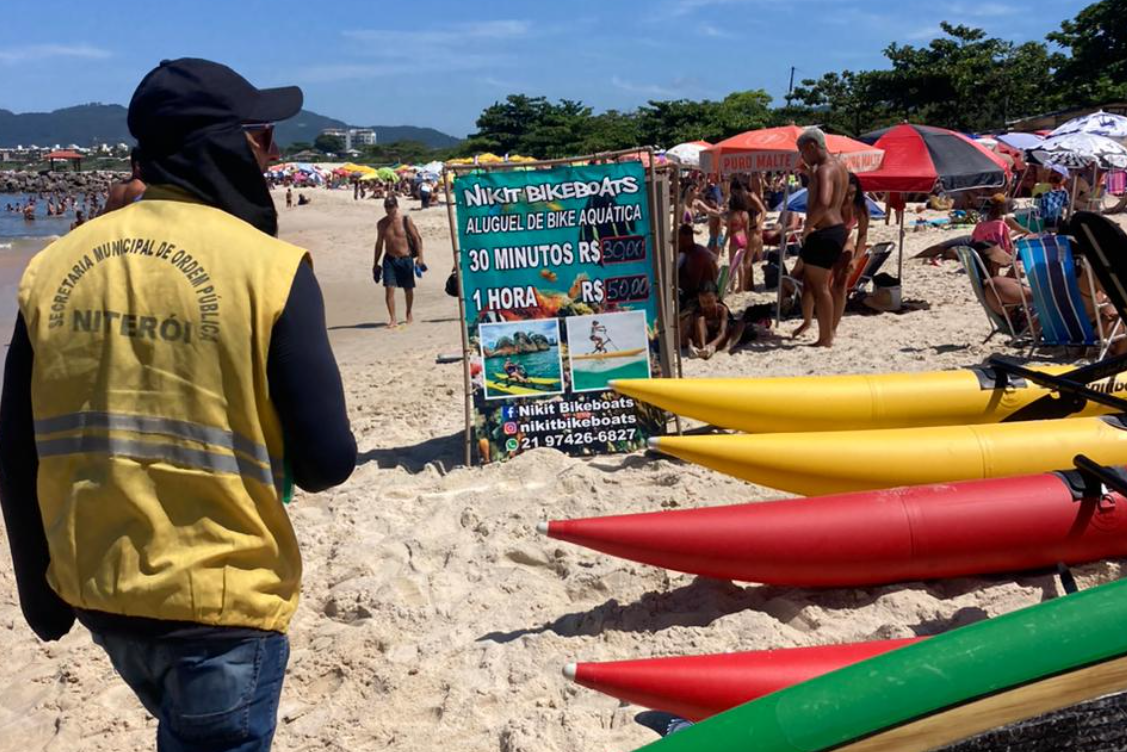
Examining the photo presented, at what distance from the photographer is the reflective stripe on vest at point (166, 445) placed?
5.41ft

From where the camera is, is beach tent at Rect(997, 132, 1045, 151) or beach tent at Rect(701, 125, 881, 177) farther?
beach tent at Rect(997, 132, 1045, 151)

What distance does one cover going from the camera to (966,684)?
1.19 metres

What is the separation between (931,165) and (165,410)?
9.50 metres

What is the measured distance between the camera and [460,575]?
13.5 ft

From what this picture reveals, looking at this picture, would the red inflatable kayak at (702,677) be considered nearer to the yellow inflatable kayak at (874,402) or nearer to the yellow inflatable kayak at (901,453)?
the yellow inflatable kayak at (901,453)

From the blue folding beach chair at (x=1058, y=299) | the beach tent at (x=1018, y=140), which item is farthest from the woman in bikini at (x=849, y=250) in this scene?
the beach tent at (x=1018, y=140)

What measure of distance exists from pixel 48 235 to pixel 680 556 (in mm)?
41294

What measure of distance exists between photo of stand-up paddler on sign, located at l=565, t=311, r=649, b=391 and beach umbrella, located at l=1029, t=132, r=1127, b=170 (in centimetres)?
881

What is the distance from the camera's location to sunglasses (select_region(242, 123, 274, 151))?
1.81 meters

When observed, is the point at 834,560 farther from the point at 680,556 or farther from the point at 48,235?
the point at 48,235

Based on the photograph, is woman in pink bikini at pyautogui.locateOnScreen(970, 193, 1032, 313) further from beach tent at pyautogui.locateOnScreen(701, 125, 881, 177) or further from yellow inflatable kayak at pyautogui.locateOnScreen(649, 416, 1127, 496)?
yellow inflatable kayak at pyautogui.locateOnScreen(649, 416, 1127, 496)

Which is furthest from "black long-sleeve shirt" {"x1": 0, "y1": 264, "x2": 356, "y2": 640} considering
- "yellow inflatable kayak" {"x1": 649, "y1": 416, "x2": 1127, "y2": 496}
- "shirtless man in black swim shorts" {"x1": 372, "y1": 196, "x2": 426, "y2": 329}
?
"shirtless man in black swim shorts" {"x1": 372, "y1": 196, "x2": 426, "y2": 329}

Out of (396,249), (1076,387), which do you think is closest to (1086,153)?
(396,249)

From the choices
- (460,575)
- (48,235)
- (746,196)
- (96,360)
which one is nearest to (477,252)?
(460,575)
